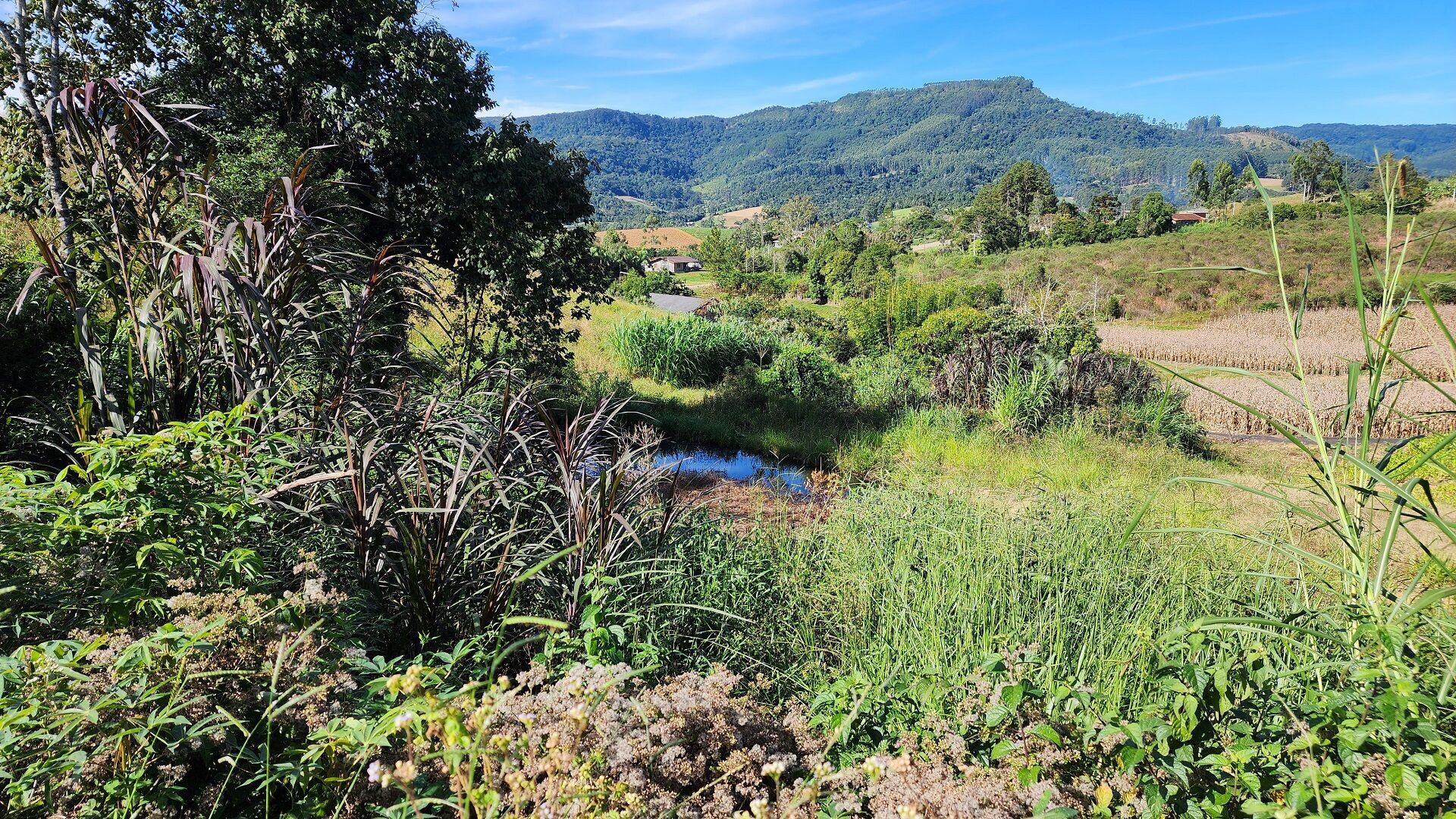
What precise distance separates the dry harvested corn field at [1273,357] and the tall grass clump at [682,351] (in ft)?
23.4

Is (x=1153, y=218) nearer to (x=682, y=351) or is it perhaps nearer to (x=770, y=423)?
(x=682, y=351)

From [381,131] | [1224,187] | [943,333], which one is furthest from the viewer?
[1224,187]

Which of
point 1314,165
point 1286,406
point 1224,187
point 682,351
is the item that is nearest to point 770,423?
point 682,351

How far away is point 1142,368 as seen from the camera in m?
10.9

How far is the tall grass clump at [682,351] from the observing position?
12508 millimetres

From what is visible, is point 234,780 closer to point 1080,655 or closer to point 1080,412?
point 1080,655

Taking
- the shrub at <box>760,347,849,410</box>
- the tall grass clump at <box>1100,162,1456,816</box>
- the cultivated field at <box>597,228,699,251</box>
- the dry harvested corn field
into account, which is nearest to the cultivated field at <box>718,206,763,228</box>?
the cultivated field at <box>597,228,699,251</box>

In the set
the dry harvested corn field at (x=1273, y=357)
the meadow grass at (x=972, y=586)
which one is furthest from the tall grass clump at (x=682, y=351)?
the meadow grass at (x=972, y=586)

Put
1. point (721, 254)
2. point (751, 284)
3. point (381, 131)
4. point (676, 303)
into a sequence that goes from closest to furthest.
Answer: point (381, 131), point (676, 303), point (751, 284), point (721, 254)

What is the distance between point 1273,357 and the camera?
19.4 metres

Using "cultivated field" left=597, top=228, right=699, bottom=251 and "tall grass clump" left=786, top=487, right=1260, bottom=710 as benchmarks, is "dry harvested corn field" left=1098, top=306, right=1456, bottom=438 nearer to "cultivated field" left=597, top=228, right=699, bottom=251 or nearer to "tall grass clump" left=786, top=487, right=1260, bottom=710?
"tall grass clump" left=786, top=487, right=1260, bottom=710

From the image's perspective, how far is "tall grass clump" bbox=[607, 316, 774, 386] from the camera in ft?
41.0

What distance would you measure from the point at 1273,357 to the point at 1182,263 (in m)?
21.8

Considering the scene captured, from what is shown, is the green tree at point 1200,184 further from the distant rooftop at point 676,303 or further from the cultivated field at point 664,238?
the cultivated field at point 664,238
